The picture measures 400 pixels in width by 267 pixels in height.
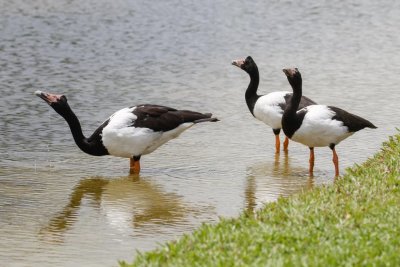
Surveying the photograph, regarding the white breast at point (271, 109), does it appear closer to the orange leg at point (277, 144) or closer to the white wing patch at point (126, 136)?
the orange leg at point (277, 144)

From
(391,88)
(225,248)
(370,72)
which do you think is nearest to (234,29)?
(370,72)

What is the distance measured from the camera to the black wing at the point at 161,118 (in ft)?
38.8

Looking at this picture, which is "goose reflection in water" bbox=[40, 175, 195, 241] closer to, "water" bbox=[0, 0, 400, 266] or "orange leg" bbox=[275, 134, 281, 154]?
"water" bbox=[0, 0, 400, 266]

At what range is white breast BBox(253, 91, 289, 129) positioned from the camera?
1307cm

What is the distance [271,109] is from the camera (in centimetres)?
1313

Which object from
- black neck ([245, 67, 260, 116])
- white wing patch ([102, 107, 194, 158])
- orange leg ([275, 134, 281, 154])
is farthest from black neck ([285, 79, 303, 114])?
black neck ([245, 67, 260, 116])

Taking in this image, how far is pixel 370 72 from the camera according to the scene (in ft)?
61.4

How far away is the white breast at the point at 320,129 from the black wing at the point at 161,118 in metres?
1.18

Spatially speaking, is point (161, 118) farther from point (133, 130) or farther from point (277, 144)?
point (277, 144)

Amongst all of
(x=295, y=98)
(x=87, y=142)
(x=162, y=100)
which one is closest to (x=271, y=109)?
(x=295, y=98)

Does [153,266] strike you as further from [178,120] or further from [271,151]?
[271,151]

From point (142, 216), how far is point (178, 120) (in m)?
2.23

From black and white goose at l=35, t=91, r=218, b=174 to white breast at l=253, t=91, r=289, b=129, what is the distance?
132 cm

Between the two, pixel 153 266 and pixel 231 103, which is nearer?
pixel 153 266
